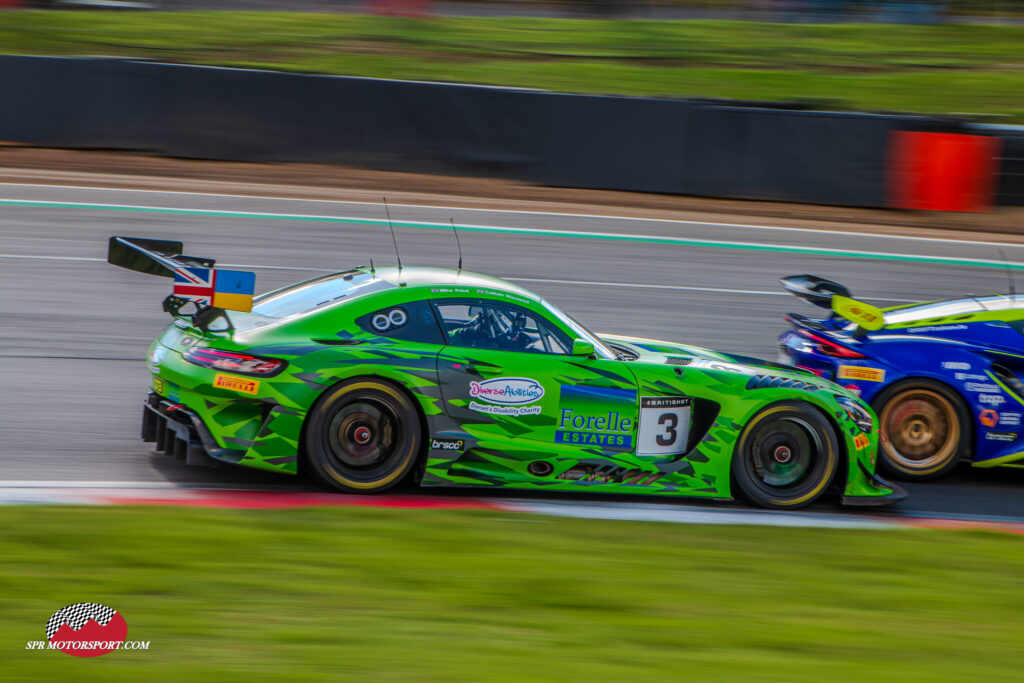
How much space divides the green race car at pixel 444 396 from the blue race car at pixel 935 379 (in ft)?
3.42

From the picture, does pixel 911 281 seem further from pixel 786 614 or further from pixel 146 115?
pixel 146 115

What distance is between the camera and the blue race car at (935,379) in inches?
310

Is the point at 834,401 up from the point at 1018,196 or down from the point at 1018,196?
down

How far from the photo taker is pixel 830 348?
26.7 ft

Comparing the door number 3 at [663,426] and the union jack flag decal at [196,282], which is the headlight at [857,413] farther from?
the union jack flag decal at [196,282]

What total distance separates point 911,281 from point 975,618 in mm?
9701

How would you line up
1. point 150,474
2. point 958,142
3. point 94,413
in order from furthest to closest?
point 958,142 < point 94,413 < point 150,474

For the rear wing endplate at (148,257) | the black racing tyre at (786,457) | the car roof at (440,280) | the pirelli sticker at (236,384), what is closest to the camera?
the pirelli sticker at (236,384)

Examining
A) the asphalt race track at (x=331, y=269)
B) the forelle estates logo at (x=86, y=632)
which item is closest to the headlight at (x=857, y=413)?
the asphalt race track at (x=331, y=269)

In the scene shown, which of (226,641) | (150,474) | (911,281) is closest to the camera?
(226,641)

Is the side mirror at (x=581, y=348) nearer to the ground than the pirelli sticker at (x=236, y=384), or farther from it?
farther from it

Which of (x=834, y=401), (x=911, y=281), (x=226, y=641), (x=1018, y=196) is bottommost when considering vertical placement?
(x=226, y=641)

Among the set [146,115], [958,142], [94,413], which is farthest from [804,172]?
[94,413]

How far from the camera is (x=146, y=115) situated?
17.5m
